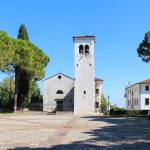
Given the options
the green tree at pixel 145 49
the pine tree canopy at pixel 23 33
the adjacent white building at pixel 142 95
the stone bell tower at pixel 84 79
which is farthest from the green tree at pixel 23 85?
the adjacent white building at pixel 142 95

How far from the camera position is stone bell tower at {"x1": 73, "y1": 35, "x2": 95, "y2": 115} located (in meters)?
55.6

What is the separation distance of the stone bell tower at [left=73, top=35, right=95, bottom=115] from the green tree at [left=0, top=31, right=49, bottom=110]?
5.48 meters

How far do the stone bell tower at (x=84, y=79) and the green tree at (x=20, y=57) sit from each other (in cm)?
548

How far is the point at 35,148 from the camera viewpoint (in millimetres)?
12516

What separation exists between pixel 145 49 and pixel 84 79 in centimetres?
2189

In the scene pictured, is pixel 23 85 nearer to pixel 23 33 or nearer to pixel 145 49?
pixel 23 33

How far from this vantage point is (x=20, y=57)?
50094 millimetres

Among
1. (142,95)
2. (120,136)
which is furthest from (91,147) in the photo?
(142,95)

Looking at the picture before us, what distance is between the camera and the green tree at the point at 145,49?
3385 centimetres

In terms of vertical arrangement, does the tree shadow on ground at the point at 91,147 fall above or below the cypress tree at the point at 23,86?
below

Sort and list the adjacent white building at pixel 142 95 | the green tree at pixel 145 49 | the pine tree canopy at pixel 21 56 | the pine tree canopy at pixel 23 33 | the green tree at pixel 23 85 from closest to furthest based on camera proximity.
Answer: the green tree at pixel 145 49 → the pine tree canopy at pixel 21 56 → the green tree at pixel 23 85 → the pine tree canopy at pixel 23 33 → the adjacent white building at pixel 142 95

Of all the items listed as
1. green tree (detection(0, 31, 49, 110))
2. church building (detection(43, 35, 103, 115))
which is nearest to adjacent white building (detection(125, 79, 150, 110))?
church building (detection(43, 35, 103, 115))

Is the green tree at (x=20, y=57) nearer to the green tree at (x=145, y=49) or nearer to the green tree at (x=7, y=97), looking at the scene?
the green tree at (x=7, y=97)

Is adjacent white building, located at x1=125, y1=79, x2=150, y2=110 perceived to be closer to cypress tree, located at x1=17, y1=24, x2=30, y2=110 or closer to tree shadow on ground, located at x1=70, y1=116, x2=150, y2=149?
cypress tree, located at x1=17, y1=24, x2=30, y2=110
